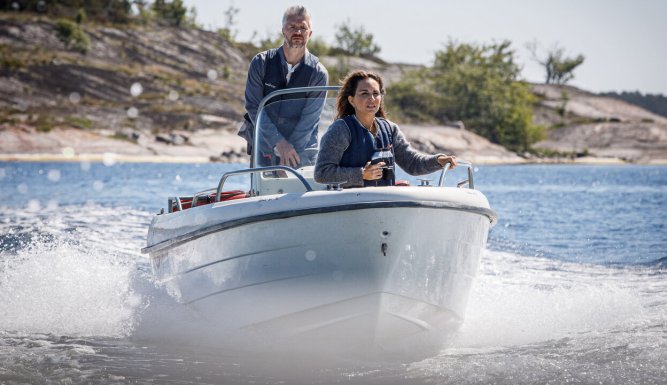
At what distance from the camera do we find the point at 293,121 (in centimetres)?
625

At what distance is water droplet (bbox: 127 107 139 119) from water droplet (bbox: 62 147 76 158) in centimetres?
937

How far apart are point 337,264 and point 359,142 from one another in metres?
0.83

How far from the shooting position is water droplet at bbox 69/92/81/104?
200ft

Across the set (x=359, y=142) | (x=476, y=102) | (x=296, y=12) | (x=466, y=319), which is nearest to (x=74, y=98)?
(x=476, y=102)

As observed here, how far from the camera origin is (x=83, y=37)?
7094 centimetres

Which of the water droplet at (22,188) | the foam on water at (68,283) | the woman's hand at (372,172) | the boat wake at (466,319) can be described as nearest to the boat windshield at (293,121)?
the woman's hand at (372,172)

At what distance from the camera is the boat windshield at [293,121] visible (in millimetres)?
6059


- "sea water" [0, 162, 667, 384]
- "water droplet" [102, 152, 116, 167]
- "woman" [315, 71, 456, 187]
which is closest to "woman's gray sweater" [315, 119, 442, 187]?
"woman" [315, 71, 456, 187]

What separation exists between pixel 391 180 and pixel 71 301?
11.3ft

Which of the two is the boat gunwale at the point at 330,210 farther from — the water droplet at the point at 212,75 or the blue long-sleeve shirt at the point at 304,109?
the water droplet at the point at 212,75

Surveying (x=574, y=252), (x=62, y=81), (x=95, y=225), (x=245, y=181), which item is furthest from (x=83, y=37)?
(x=574, y=252)

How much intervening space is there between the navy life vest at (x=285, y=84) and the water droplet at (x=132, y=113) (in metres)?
55.2

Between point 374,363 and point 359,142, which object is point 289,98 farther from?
point 374,363

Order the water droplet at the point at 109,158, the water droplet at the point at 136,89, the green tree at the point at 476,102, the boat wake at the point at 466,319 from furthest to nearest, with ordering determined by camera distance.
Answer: the green tree at the point at 476,102
the water droplet at the point at 136,89
the water droplet at the point at 109,158
the boat wake at the point at 466,319
